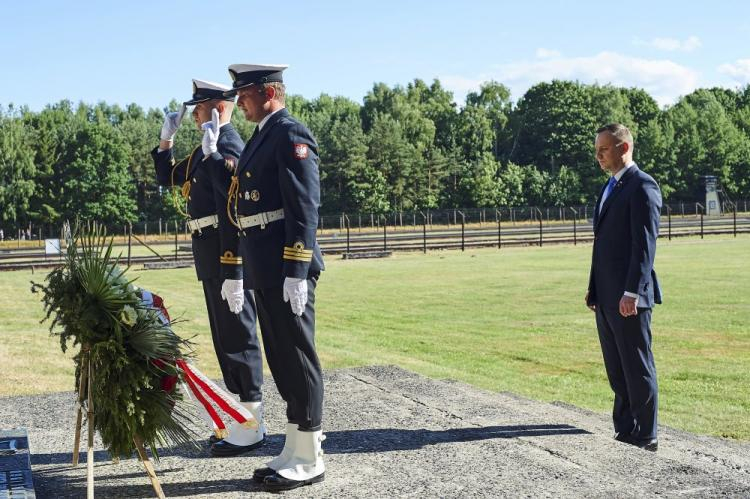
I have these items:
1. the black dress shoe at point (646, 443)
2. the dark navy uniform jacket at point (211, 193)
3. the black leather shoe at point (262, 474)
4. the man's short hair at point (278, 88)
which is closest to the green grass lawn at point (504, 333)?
the dark navy uniform jacket at point (211, 193)

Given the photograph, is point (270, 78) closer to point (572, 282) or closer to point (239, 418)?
point (239, 418)

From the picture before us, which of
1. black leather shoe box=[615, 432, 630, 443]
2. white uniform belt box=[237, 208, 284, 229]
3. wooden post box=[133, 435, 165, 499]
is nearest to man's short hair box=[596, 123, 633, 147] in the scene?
black leather shoe box=[615, 432, 630, 443]

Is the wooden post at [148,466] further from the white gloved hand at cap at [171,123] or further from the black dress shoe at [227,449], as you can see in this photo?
the white gloved hand at cap at [171,123]

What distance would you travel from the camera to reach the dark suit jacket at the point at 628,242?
6.09m

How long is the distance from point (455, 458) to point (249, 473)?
117cm

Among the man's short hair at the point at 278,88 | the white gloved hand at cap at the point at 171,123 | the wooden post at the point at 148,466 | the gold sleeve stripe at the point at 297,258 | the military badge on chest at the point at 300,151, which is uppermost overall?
the man's short hair at the point at 278,88

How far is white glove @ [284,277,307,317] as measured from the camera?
4906 mm

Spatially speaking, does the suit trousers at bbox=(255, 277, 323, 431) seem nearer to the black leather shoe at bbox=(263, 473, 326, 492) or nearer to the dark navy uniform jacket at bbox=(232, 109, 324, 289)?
the dark navy uniform jacket at bbox=(232, 109, 324, 289)

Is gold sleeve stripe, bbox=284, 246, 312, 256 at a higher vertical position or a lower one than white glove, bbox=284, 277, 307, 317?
higher

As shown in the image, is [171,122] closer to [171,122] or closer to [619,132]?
[171,122]

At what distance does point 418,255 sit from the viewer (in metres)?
37.9

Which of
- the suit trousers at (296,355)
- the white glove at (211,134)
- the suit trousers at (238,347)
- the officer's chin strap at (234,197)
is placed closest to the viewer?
the suit trousers at (296,355)

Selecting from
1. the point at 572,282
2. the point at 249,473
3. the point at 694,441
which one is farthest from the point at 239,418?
the point at 572,282

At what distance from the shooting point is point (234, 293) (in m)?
5.62
